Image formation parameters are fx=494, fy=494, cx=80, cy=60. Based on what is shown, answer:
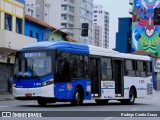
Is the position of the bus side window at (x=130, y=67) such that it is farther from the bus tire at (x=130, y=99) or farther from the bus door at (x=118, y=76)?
the bus tire at (x=130, y=99)

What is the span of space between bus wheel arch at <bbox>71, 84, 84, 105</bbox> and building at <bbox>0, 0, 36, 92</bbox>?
649 inches

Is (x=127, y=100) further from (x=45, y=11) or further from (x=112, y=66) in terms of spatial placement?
(x=45, y=11)

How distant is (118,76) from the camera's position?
93.1 feet

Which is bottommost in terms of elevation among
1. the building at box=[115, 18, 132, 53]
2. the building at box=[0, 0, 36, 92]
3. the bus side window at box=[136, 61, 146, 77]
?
the bus side window at box=[136, 61, 146, 77]

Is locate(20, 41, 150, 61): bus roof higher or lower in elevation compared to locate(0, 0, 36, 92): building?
lower

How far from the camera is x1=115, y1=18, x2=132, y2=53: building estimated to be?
13225 centimetres

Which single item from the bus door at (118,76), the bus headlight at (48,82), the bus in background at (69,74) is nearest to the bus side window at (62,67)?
the bus in background at (69,74)

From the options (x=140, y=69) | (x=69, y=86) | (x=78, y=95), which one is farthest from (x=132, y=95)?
(x=69, y=86)

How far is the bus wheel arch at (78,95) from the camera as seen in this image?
2450 cm

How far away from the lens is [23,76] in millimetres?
23547

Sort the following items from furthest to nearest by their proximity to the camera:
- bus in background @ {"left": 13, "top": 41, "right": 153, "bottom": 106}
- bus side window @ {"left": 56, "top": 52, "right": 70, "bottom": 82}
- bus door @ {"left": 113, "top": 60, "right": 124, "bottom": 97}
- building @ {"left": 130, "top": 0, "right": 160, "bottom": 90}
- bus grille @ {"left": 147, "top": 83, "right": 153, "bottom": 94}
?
building @ {"left": 130, "top": 0, "right": 160, "bottom": 90} → bus grille @ {"left": 147, "top": 83, "right": 153, "bottom": 94} → bus door @ {"left": 113, "top": 60, "right": 124, "bottom": 97} → bus side window @ {"left": 56, "top": 52, "right": 70, "bottom": 82} → bus in background @ {"left": 13, "top": 41, "right": 153, "bottom": 106}

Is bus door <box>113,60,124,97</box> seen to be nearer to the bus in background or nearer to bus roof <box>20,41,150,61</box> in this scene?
the bus in background

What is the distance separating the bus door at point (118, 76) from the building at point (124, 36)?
340 feet

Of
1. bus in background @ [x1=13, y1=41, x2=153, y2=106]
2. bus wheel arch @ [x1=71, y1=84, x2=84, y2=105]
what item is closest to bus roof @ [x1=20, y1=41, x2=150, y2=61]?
bus in background @ [x1=13, y1=41, x2=153, y2=106]
